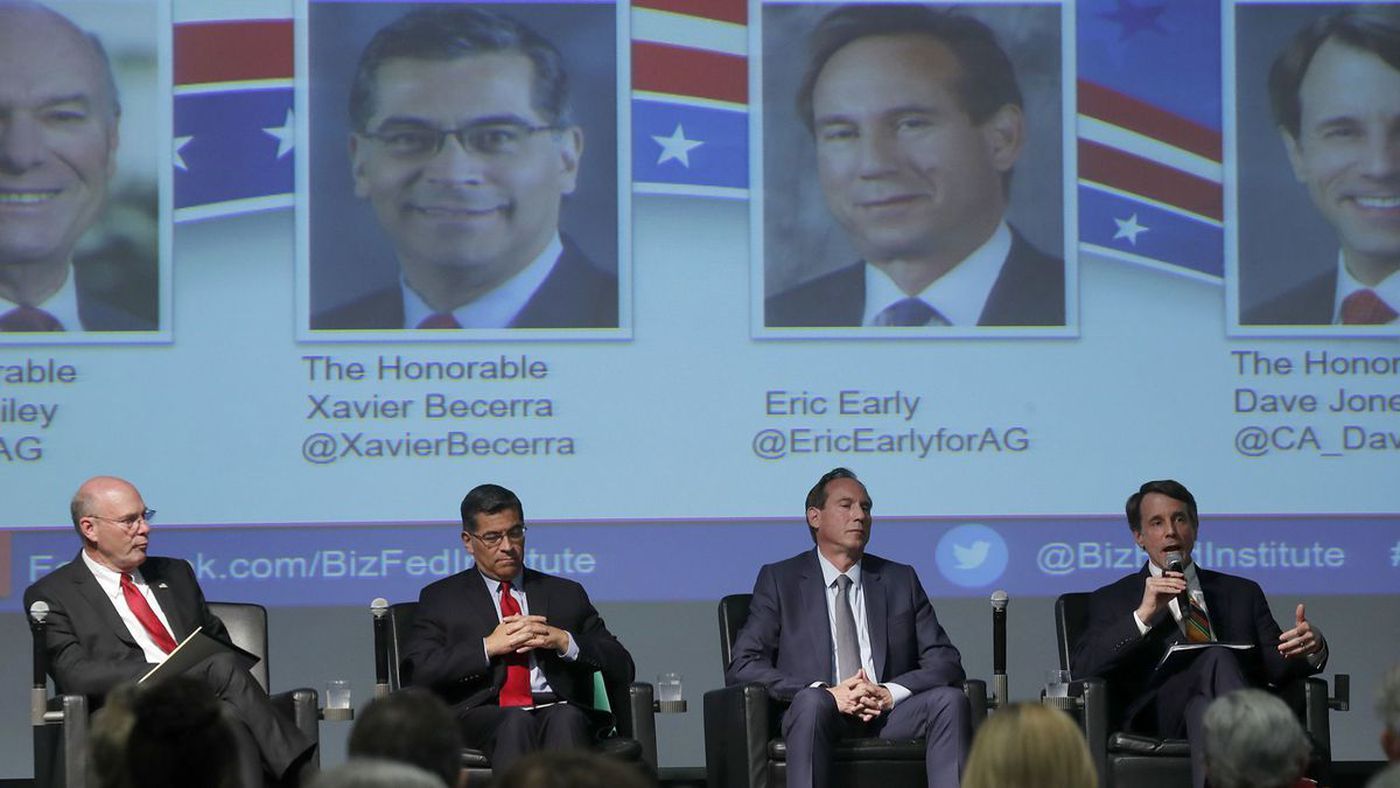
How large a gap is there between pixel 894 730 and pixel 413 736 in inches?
111

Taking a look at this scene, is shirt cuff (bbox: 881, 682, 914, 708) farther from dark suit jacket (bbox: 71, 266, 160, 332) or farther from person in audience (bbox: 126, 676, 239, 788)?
person in audience (bbox: 126, 676, 239, 788)

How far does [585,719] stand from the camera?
510cm

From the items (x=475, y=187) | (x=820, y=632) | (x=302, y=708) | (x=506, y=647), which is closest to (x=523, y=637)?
(x=506, y=647)

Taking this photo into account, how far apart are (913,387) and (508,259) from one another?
1.33 meters

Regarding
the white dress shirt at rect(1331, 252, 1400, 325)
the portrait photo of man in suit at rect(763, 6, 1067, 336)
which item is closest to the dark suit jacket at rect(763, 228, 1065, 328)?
the portrait photo of man in suit at rect(763, 6, 1067, 336)

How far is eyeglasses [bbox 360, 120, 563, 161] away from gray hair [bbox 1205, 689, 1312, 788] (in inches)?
141

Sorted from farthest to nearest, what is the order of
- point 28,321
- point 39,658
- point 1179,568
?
point 28,321
point 1179,568
point 39,658

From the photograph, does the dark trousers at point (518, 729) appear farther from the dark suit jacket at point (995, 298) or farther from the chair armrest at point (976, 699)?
the dark suit jacket at point (995, 298)

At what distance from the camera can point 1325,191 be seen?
606 cm

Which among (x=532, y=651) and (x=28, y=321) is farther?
(x=28, y=321)

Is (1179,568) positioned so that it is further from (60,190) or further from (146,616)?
(60,190)

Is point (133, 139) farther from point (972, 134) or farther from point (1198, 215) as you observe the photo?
point (1198, 215)

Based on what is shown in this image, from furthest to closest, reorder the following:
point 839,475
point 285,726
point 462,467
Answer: point 462,467 < point 839,475 < point 285,726

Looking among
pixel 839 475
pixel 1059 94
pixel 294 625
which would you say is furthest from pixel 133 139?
pixel 1059 94
